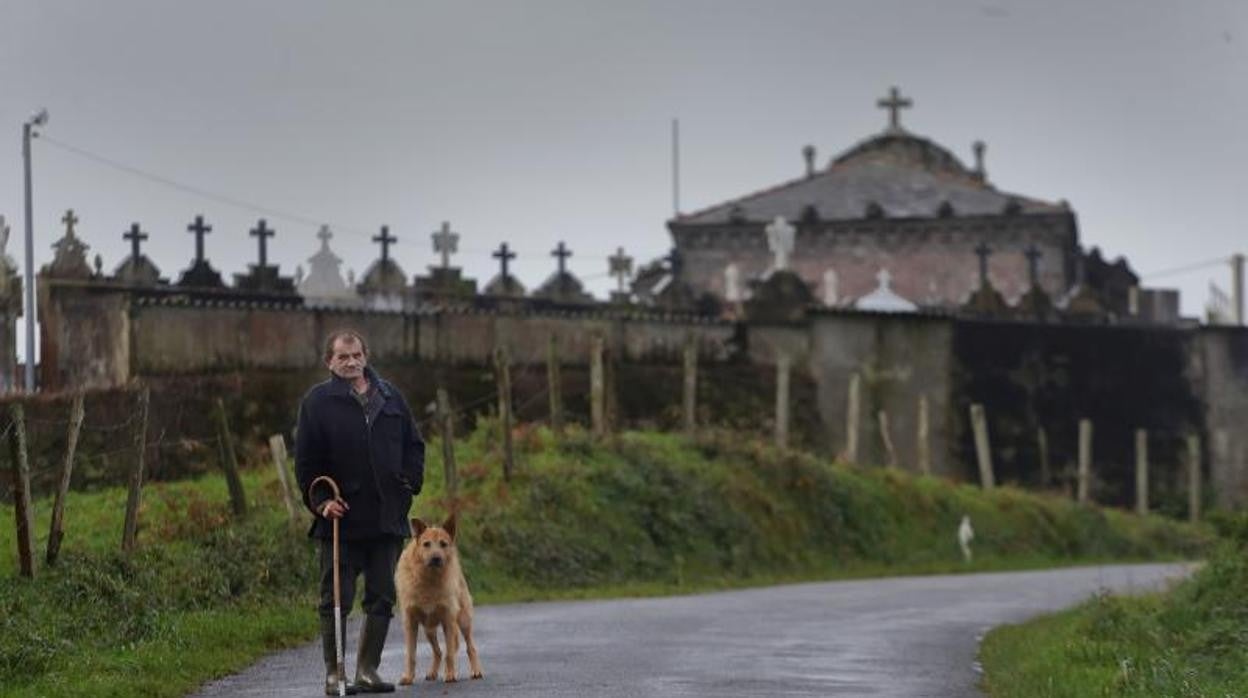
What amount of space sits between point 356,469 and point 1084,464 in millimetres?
38559

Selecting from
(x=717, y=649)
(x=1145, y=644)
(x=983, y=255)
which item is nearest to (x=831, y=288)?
(x=983, y=255)

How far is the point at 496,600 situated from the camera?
26094 mm

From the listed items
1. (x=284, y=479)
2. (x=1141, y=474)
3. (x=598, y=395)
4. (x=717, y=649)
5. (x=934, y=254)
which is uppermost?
(x=934, y=254)

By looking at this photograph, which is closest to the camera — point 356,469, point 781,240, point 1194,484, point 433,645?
point 356,469

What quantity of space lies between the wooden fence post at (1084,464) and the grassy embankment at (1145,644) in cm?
2371

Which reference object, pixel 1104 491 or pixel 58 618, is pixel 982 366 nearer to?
pixel 1104 491

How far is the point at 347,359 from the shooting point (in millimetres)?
15430

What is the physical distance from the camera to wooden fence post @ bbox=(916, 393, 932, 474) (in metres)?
48.8

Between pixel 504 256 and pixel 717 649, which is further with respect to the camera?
pixel 504 256

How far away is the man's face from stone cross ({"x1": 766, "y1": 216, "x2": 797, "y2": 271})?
46.9m

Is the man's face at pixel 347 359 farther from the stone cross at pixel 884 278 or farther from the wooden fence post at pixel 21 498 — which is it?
the stone cross at pixel 884 278

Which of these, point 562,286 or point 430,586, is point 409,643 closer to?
point 430,586

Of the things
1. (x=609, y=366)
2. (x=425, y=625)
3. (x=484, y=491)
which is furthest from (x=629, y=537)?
(x=425, y=625)

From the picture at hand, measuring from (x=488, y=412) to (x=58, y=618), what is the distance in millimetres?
24250
